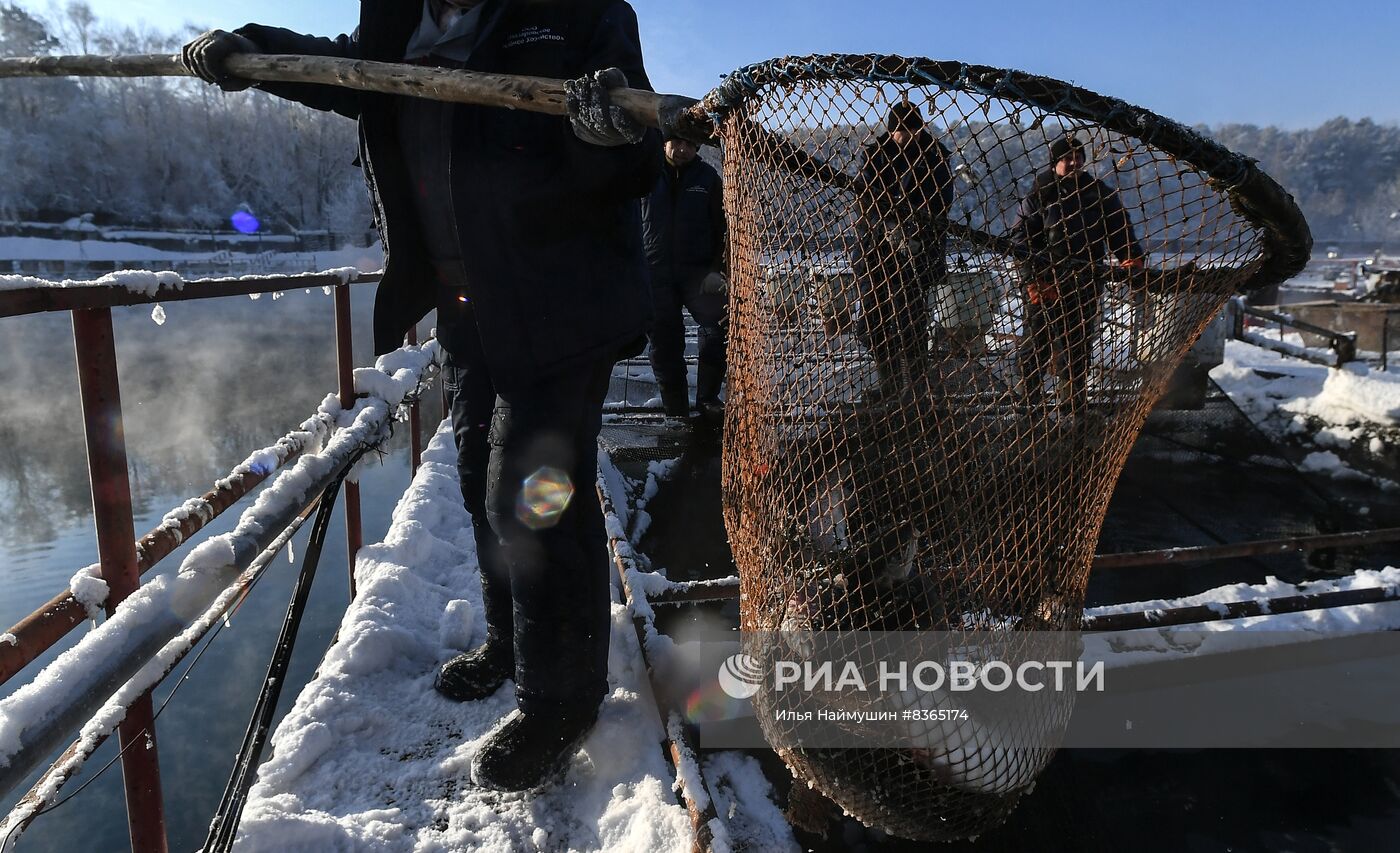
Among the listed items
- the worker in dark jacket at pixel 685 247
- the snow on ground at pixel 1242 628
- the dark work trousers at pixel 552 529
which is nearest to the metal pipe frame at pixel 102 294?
the dark work trousers at pixel 552 529

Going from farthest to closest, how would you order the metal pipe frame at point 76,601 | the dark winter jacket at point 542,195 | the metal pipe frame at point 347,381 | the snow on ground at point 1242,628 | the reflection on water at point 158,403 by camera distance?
the reflection on water at point 158,403 → the metal pipe frame at point 347,381 → the snow on ground at point 1242,628 → the dark winter jacket at point 542,195 → the metal pipe frame at point 76,601

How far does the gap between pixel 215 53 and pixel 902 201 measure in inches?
72.8

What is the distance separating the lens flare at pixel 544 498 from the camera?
1.82m

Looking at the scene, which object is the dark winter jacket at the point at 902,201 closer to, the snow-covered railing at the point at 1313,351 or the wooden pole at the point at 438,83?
the wooden pole at the point at 438,83

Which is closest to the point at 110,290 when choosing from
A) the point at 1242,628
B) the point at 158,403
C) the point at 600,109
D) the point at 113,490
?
the point at 113,490

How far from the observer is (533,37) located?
172 centimetres

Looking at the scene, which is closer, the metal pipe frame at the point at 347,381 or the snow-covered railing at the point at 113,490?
the snow-covered railing at the point at 113,490

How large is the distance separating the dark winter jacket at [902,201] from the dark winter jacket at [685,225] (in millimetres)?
3984

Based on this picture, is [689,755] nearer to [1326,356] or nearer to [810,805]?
[810,805]

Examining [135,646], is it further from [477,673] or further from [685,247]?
[685,247]

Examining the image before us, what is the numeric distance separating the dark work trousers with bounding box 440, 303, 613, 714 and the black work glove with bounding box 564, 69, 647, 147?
55cm

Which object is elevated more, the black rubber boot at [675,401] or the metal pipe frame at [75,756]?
the metal pipe frame at [75,756]

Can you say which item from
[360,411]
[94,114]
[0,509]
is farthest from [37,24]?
[360,411]

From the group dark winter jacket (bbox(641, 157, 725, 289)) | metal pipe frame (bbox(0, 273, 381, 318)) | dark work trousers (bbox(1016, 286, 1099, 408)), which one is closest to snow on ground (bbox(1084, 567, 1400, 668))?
dark work trousers (bbox(1016, 286, 1099, 408))
